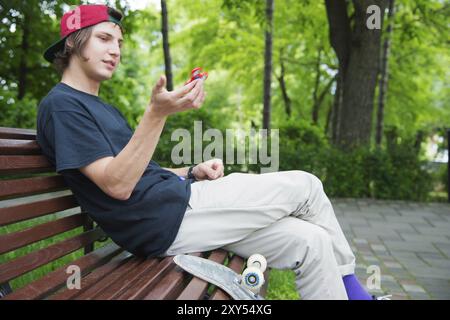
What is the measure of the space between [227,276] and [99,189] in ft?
2.10

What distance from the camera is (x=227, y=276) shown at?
1.87 m

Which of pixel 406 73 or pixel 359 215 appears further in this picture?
pixel 406 73

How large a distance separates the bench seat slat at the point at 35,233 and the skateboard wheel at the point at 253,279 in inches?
32.7

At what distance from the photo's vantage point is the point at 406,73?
50.1 feet

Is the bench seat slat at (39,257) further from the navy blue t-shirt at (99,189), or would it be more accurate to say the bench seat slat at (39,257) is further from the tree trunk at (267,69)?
the tree trunk at (267,69)

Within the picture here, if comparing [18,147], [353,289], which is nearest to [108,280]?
[18,147]

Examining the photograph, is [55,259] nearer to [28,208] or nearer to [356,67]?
[28,208]

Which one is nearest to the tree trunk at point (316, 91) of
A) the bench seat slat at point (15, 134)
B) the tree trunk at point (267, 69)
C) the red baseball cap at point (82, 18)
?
the tree trunk at point (267, 69)

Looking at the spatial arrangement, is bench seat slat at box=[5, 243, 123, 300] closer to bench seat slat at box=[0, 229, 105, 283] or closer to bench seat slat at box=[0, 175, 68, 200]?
bench seat slat at box=[0, 229, 105, 283]

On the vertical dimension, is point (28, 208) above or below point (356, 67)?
below
